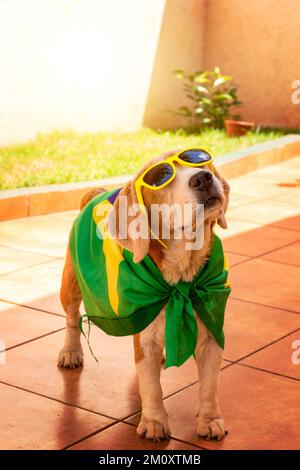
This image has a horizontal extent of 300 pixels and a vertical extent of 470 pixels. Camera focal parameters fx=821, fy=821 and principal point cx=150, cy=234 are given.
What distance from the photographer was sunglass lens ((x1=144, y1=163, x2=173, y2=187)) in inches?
118

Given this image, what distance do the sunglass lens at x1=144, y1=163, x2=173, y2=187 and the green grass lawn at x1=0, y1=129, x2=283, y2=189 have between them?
322 centimetres

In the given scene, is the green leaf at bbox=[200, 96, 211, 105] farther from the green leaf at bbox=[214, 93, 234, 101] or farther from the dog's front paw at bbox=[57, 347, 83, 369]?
the dog's front paw at bbox=[57, 347, 83, 369]

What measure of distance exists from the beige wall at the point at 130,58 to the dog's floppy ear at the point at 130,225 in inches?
259

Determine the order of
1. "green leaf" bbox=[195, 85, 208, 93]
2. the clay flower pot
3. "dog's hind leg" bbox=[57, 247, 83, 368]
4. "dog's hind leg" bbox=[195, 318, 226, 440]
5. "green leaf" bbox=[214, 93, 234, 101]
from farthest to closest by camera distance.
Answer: "green leaf" bbox=[195, 85, 208, 93] → "green leaf" bbox=[214, 93, 234, 101] → the clay flower pot → "dog's hind leg" bbox=[57, 247, 83, 368] → "dog's hind leg" bbox=[195, 318, 226, 440]

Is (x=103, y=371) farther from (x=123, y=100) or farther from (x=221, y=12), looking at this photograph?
(x=221, y=12)

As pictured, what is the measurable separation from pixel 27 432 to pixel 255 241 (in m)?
3.39

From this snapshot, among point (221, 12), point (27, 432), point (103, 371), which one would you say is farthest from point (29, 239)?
point (221, 12)

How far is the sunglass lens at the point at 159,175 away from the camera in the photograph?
3.00 metres

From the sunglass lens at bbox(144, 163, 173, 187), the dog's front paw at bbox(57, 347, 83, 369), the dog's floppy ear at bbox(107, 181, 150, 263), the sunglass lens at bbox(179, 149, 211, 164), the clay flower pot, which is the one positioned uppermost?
the sunglass lens at bbox(179, 149, 211, 164)

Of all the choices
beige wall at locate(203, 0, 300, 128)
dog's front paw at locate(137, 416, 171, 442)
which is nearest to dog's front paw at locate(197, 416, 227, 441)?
dog's front paw at locate(137, 416, 171, 442)

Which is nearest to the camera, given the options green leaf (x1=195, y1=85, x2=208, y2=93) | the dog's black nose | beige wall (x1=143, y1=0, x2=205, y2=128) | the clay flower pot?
the dog's black nose

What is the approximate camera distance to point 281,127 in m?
12.3

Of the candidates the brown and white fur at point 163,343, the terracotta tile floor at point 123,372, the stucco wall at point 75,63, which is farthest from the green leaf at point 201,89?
the brown and white fur at point 163,343

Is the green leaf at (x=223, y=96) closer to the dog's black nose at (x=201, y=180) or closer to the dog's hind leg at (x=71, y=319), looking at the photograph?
the dog's hind leg at (x=71, y=319)
